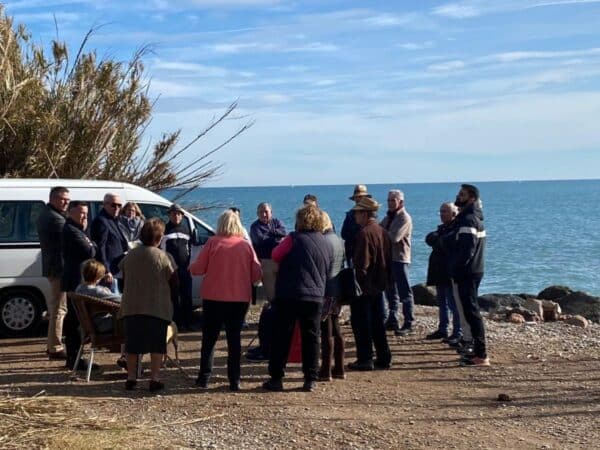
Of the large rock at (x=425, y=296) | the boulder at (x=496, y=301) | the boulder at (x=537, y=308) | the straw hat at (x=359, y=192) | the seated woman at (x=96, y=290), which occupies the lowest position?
the boulder at (x=496, y=301)

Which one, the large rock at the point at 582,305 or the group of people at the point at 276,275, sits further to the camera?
the large rock at the point at 582,305

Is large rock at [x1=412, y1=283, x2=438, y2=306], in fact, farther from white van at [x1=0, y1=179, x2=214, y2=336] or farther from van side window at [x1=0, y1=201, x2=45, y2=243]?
van side window at [x1=0, y1=201, x2=45, y2=243]

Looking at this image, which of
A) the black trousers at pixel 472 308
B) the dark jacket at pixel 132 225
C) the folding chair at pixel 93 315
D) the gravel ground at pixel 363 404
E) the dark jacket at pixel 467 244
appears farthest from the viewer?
the dark jacket at pixel 132 225

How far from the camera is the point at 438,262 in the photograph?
11211 mm

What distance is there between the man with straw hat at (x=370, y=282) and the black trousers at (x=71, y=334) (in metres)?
2.75

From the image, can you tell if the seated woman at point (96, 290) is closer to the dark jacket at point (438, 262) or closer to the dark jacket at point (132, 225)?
the dark jacket at point (132, 225)

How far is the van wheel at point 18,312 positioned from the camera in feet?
38.6

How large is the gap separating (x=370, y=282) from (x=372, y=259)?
23 cm

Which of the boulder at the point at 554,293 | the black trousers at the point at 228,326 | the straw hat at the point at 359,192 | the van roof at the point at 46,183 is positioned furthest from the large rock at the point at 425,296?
the black trousers at the point at 228,326

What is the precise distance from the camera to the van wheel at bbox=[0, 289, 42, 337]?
11773mm

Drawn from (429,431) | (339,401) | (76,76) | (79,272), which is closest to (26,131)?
(76,76)

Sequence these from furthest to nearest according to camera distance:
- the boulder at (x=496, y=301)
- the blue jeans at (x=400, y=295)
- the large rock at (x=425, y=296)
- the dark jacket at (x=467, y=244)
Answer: the boulder at (x=496, y=301) < the large rock at (x=425, y=296) < the blue jeans at (x=400, y=295) < the dark jacket at (x=467, y=244)

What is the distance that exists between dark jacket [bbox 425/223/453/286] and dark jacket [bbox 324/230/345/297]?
7.97 ft

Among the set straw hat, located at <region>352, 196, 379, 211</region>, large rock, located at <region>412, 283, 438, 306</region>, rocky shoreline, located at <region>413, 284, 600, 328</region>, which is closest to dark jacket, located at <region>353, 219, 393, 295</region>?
straw hat, located at <region>352, 196, 379, 211</region>
